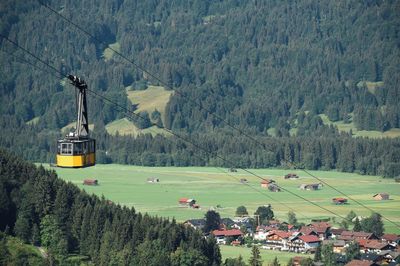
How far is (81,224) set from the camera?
10975 cm

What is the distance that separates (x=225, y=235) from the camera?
5177 inches

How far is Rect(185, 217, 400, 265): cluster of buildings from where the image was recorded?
120125mm

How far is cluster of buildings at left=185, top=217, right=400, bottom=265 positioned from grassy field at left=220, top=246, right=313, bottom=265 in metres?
3.05

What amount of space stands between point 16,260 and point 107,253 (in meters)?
9.58

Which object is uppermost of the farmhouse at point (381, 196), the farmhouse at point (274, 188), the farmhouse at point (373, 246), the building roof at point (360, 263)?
the farmhouse at point (274, 188)

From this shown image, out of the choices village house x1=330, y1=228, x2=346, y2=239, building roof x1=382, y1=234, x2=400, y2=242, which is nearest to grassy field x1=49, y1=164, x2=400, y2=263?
building roof x1=382, y1=234, x2=400, y2=242

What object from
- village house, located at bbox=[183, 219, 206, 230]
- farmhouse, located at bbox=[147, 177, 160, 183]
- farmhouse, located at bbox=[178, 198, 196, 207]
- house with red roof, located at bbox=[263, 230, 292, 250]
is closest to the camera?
house with red roof, located at bbox=[263, 230, 292, 250]

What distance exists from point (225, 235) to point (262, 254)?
553 inches

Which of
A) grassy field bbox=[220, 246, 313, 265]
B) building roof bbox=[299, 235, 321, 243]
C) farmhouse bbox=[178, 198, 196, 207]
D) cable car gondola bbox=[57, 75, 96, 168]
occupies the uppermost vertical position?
farmhouse bbox=[178, 198, 196, 207]

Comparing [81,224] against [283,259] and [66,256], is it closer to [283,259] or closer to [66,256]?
[66,256]

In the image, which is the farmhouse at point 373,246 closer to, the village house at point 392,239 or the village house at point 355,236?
the village house at point 392,239

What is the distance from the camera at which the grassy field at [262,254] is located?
11312cm

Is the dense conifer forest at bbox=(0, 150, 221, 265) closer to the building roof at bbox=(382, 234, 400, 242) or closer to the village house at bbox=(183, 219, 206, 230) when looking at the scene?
the village house at bbox=(183, 219, 206, 230)

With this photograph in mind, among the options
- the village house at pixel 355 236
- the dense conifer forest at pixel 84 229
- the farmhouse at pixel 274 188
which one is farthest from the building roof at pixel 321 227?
the farmhouse at pixel 274 188
